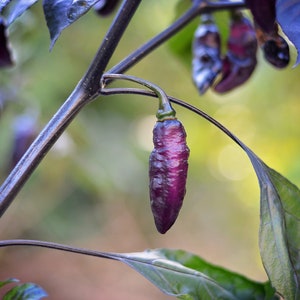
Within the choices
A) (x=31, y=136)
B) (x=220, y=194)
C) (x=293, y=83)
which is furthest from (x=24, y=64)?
(x=220, y=194)

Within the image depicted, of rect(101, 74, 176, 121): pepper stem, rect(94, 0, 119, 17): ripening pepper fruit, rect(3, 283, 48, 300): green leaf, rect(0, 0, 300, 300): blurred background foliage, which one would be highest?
rect(94, 0, 119, 17): ripening pepper fruit

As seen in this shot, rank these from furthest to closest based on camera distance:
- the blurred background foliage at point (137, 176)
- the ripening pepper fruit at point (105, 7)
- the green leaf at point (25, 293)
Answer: the blurred background foliage at point (137, 176) → the ripening pepper fruit at point (105, 7) → the green leaf at point (25, 293)

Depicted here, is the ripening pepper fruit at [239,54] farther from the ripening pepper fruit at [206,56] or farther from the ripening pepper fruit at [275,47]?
the ripening pepper fruit at [275,47]

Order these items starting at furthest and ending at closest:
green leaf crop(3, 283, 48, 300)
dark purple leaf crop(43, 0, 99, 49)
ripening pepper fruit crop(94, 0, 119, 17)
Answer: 1. ripening pepper fruit crop(94, 0, 119, 17)
2. green leaf crop(3, 283, 48, 300)
3. dark purple leaf crop(43, 0, 99, 49)

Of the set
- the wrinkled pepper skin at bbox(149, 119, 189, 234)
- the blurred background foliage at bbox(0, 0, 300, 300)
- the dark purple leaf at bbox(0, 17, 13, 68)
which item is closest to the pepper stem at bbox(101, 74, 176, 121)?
the wrinkled pepper skin at bbox(149, 119, 189, 234)

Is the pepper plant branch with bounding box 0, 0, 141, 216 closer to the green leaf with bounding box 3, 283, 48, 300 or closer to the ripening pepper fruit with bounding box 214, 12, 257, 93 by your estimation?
the green leaf with bounding box 3, 283, 48, 300

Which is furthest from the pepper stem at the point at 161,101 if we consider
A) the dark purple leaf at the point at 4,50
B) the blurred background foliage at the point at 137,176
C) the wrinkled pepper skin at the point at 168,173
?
the blurred background foliage at the point at 137,176

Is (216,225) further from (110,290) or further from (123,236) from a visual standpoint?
(110,290)
